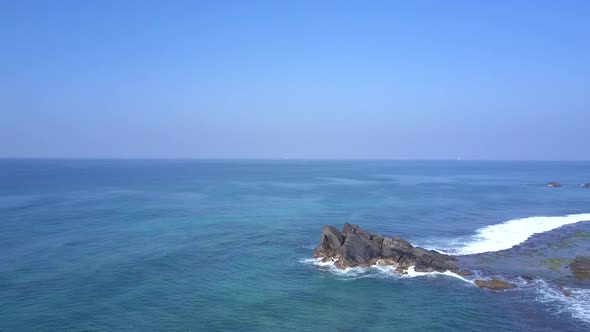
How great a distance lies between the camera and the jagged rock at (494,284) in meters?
41.6

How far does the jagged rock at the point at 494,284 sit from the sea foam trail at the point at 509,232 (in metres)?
12.0

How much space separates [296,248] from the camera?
58.2 metres

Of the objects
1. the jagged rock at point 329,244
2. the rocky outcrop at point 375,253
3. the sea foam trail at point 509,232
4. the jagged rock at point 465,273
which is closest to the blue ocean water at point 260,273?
the sea foam trail at point 509,232

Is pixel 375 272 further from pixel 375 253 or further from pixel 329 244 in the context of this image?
pixel 329 244

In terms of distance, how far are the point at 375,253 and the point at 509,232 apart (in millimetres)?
29225

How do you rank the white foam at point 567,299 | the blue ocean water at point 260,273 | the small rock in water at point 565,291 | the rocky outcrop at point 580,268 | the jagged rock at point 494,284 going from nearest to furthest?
the blue ocean water at point 260,273 → the white foam at point 567,299 → the small rock in water at point 565,291 → the jagged rock at point 494,284 → the rocky outcrop at point 580,268

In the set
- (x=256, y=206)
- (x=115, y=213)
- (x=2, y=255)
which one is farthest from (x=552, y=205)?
(x=2, y=255)

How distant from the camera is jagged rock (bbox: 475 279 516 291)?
41.6 metres

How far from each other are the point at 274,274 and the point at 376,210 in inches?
1882

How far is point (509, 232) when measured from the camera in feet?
220

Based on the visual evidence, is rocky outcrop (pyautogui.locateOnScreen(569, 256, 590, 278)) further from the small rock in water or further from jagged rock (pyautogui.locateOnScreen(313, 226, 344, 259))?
jagged rock (pyautogui.locateOnScreen(313, 226, 344, 259))

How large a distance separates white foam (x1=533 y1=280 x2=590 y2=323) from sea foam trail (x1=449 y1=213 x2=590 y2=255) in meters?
13.7

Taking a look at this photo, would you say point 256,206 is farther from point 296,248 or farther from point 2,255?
point 2,255

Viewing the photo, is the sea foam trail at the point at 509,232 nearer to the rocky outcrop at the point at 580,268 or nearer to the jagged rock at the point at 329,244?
the rocky outcrop at the point at 580,268
